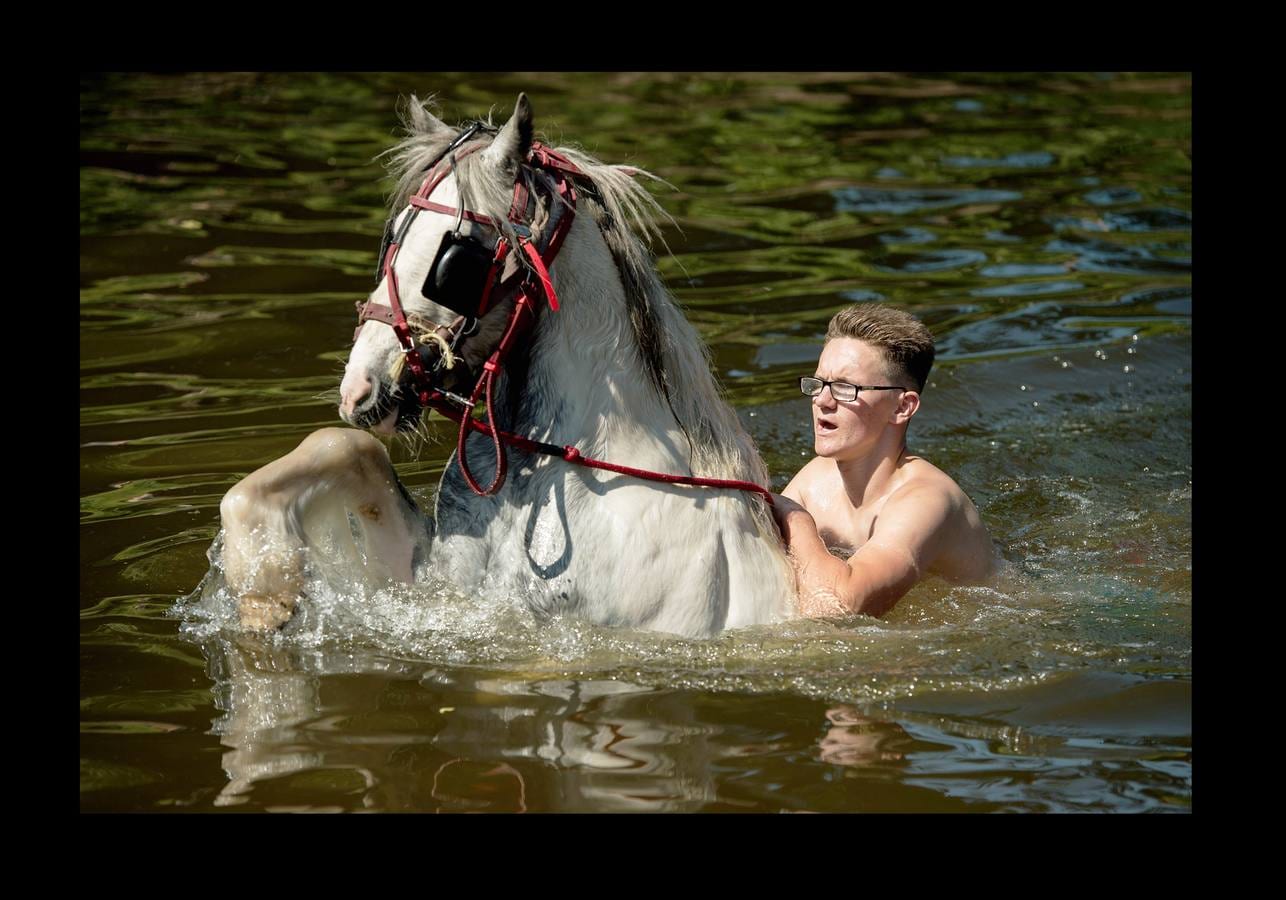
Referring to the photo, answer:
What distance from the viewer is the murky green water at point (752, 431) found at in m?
4.10

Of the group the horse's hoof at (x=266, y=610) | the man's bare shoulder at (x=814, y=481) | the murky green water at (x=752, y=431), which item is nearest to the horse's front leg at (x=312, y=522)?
the horse's hoof at (x=266, y=610)

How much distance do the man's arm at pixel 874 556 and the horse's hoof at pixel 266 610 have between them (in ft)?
5.05

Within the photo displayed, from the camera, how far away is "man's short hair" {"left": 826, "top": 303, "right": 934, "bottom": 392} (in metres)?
5.12

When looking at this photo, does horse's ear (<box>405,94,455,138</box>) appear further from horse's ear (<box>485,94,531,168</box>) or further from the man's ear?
the man's ear

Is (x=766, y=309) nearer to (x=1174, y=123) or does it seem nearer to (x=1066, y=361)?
(x=1066, y=361)

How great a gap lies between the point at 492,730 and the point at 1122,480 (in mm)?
4091

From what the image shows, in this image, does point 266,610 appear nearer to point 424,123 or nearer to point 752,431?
point 424,123

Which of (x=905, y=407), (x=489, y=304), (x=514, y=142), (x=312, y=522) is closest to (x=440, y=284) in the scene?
(x=489, y=304)

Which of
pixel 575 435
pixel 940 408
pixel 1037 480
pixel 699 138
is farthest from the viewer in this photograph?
pixel 699 138

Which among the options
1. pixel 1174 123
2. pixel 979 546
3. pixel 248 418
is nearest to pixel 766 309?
pixel 248 418

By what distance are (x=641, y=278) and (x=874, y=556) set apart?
119 centimetres

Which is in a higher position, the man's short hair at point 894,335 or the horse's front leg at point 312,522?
the man's short hair at point 894,335

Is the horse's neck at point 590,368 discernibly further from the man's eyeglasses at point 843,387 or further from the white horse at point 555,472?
the man's eyeglasses at point 843,387

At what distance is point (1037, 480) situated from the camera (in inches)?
283
